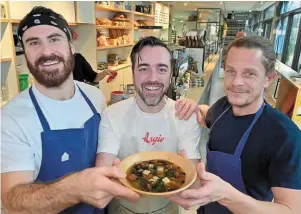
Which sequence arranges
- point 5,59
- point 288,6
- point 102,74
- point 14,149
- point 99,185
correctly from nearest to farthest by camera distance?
1. point 99,185
2. point 14,149
3. point 5,59
4. point 102,74
5. point 288,6

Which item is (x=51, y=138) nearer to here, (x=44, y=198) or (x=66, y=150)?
(x=66, y=150)

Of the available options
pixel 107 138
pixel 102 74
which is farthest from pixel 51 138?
pixel 102 74

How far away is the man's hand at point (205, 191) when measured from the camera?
0.83 meters

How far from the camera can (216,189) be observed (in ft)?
2.78

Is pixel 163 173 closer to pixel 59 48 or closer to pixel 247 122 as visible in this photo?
pixel 247 122

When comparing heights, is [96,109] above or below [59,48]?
below

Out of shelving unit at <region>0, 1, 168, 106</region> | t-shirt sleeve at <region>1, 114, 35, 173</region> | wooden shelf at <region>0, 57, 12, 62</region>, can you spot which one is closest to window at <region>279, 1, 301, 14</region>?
shelving unit at <region>0, 1, 168, 106</region>

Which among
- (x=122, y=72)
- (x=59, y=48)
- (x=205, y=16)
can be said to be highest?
(x=205, y=16)

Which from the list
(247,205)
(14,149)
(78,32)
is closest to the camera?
(247,205)

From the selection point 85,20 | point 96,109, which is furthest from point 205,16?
point 96,109

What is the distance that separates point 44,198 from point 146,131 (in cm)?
59

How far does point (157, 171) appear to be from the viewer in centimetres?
107

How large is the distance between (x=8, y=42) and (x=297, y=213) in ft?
8.43

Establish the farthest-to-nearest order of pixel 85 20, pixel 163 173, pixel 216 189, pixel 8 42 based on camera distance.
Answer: pixel 85 20 < pixel 8 42 < pixel 163 173 < pixel 216 189
